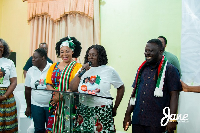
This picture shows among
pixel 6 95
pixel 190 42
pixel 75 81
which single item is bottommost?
pixel 6 95

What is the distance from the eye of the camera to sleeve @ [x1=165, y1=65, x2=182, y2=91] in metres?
1.99

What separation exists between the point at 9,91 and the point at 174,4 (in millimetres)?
2857

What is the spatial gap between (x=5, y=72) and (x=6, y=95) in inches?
12.1

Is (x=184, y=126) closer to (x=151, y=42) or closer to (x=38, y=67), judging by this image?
(x=151, y=42)

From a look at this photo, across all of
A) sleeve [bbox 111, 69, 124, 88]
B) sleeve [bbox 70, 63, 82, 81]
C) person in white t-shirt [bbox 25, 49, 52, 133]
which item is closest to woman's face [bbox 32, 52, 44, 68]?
person in white t-shirt [bbox 25, 49, 52, 133]

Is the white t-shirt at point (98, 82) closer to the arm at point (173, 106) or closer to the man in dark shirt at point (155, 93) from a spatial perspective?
the man in dark shirt at point (155, 93)

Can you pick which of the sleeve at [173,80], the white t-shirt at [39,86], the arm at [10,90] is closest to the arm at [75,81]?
the white t-shirt at [39,86]

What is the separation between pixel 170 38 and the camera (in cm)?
369

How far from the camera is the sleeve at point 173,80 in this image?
1.99 meters

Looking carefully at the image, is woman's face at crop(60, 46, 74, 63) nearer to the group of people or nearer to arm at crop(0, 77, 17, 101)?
the group of people

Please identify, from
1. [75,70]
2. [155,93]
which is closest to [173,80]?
[155,93]

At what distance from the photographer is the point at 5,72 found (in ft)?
9.87

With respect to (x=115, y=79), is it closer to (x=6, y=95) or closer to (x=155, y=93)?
(x=155, y=93)

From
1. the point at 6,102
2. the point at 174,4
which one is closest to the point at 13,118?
the point at 6,102
